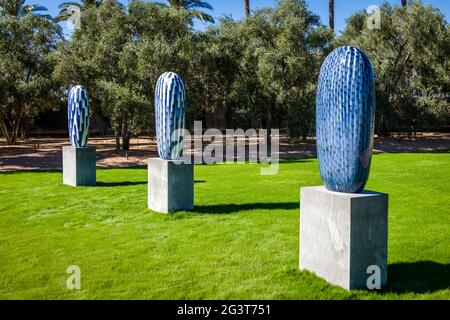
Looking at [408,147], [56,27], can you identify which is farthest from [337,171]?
[56,27]

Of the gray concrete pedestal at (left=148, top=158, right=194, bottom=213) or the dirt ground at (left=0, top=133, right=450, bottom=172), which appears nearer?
the gray concrete pedestal at (left=148, top=158, right=194, bottom=213)

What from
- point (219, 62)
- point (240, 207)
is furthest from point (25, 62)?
point (240, 207)

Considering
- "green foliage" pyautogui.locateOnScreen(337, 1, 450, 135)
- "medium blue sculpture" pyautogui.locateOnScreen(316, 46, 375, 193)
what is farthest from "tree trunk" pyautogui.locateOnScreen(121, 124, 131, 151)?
"medium blue sculpture" pyautogui.locateOnScreen(316, 46, 375, 193)

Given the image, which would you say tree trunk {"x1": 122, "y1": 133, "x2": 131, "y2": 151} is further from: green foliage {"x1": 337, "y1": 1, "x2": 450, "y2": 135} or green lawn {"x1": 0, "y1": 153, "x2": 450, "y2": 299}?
green foliage {"x1": 337, "y1": 1, "x2": 450, "y2": 135}

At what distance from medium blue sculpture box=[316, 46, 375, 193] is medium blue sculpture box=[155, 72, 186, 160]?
4.10 meters

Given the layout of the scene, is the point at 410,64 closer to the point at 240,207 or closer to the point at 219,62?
the point at 219,62

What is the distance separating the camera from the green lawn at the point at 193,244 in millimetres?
4883

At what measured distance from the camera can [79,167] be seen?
1172 centimetres

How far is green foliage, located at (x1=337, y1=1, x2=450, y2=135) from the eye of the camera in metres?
24.2

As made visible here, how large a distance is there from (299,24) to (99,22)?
9.37 m

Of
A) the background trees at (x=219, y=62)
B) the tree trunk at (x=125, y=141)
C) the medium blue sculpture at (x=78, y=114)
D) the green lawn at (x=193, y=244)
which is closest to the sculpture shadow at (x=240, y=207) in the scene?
the green lawn at (x=193, y=244)

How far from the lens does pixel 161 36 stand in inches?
757

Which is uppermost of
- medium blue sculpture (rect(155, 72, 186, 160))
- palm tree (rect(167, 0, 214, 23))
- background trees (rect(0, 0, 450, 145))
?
palm tree (rect(167, 0, 214, 23))
